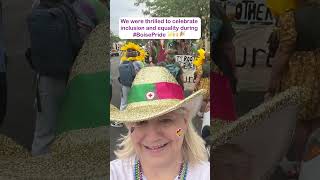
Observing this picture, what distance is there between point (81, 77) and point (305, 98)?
148 centimetres

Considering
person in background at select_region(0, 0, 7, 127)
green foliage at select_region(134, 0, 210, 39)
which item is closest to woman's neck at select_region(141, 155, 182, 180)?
green foliage at select_region(134, 0, 210, 39)

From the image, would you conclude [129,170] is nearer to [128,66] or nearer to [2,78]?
[128,66]

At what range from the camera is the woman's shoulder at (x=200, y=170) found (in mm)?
2992

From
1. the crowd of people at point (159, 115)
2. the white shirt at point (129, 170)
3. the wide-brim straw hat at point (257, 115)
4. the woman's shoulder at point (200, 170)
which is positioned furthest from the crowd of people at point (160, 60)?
the wide-brim straw hat at point (257, 115)

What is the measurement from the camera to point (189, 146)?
2.97 m

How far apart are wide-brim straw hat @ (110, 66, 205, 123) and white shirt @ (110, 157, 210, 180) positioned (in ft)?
0.91

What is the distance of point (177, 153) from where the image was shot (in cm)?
300

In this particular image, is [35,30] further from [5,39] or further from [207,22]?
[207,22]

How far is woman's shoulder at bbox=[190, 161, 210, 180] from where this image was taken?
2.99 m

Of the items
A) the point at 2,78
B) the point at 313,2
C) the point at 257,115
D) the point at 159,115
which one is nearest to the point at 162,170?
the point at 159,115

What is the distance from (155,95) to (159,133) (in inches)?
9.4

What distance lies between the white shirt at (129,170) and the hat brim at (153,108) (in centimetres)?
26

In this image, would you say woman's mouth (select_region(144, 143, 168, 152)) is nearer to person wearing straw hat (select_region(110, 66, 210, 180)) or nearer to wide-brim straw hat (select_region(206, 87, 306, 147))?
person wearing straw hat (select_region(110, 66, 210, 180))

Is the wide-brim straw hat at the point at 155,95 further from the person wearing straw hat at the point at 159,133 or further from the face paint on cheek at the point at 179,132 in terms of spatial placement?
the face paint on cheek at the point at 179,132
